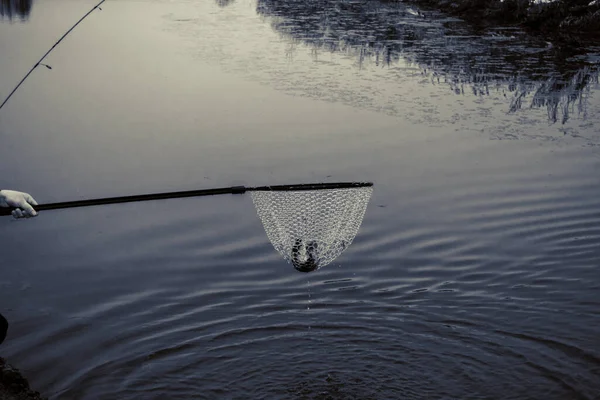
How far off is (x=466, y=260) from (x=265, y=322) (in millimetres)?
2608

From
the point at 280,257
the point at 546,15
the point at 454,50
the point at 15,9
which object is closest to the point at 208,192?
the point at 280,257

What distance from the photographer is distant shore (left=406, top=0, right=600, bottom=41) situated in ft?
78.4

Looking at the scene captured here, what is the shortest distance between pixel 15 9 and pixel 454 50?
50.3ft

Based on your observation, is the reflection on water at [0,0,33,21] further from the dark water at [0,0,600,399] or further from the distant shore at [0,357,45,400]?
the distant shore at [0,357,45,400]

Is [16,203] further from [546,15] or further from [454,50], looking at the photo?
[546,15]

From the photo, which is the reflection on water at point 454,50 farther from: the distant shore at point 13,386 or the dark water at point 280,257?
the distant shore at point 13,386

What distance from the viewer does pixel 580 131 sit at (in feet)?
47.3

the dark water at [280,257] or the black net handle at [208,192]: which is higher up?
the black net handle at [208,192]

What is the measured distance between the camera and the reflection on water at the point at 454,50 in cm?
1724

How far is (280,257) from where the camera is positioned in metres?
9.95

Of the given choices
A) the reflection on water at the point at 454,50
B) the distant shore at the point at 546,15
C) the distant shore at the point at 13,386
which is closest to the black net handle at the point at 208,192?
the distant shore at the point at 13,386

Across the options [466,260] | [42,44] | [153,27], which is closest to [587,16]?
[153,27]

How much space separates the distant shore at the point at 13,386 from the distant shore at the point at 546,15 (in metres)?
19.1

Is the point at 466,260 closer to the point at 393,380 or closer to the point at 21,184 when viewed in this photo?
the point at 393,380
